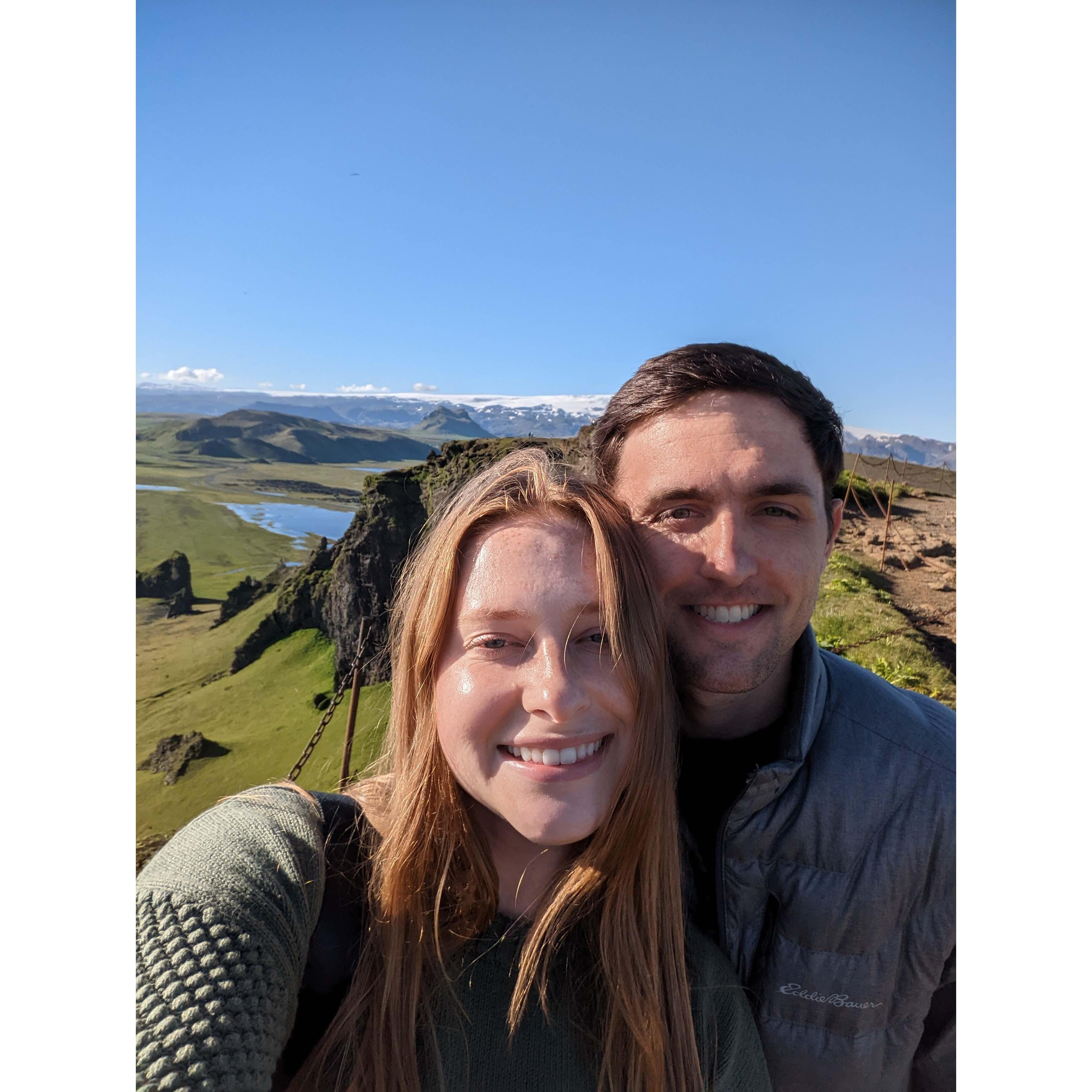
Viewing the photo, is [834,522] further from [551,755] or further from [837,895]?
[551,755]

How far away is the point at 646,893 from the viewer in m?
1.70

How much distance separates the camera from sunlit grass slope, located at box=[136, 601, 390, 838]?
49.4 feet

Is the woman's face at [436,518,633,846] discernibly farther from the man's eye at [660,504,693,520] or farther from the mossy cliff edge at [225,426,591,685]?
the mossy cliff edge at [225,426,591,685]

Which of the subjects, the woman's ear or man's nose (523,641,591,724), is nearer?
man's nose (523,641,591,724)

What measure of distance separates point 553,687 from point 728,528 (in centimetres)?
76

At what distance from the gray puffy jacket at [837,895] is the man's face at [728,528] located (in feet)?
1.05

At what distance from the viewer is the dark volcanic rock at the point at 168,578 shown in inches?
767

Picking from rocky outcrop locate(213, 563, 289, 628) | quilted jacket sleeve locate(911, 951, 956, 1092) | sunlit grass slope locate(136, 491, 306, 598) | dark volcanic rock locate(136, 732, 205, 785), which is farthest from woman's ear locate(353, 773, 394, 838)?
rocky outcrop locate(213, 563, 289, 628)

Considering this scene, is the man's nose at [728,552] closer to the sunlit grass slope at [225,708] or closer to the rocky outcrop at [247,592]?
the sunlit grass slope at [225,708]

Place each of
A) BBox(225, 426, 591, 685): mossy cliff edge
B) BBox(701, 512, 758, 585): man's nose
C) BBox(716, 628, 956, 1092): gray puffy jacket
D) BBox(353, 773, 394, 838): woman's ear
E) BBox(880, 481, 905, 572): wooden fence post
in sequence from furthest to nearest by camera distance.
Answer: BBox(225, 426, 591, 685): mossy cliff edge → BBox(880, 481, 905, 572): wooden fence post → BBox(716, 628, 956, 1092): gray puffy jacket → BBox(701, 512, 758, 585): man's nose → BBox(353, 773, 394, 838): woman's ear

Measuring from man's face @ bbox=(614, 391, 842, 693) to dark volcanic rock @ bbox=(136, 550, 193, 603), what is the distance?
20.7 m

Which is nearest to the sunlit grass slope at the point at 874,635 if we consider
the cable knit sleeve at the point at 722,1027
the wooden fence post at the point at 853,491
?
the wooden fence post at the point at 853,491
